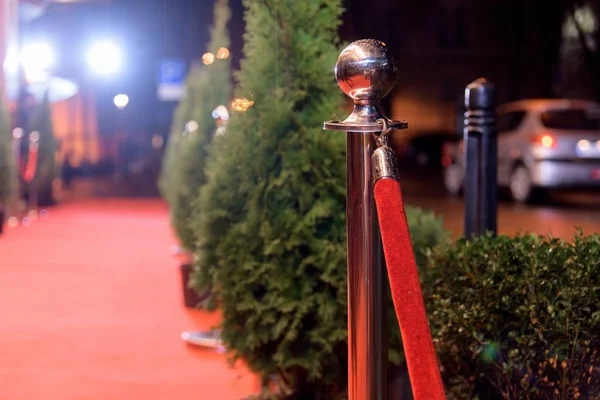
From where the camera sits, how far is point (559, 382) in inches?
121

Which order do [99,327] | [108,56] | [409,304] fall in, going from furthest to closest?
[108,56], [99,327], [409,304]

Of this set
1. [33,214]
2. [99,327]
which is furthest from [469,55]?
[99,327]

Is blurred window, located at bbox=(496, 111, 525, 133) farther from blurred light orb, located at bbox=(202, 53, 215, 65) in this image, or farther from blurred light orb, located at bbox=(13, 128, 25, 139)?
blurred light orb, located at bbox=(13, 128, 25, 139)

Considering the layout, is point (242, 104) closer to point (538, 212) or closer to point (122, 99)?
Result: point (538, 212)

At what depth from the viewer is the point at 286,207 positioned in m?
3.72

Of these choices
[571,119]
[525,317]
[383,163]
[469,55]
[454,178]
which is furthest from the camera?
[469,55]

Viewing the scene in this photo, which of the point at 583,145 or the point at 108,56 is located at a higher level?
the point at 108,56

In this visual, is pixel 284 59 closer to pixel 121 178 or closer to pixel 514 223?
pixel 514 223

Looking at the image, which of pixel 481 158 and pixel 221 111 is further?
pixel 221 111

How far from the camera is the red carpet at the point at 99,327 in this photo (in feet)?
15.3

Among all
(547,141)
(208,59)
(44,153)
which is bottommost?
(44,153)

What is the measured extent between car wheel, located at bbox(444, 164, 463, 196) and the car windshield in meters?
2.74

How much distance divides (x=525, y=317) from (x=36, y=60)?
9858 mm

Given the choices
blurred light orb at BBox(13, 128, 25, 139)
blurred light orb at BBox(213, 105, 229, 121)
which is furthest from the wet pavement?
blurred light orb at BBox(13, 128, 25, 139)
